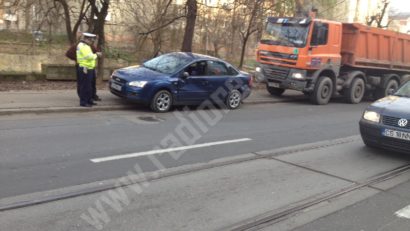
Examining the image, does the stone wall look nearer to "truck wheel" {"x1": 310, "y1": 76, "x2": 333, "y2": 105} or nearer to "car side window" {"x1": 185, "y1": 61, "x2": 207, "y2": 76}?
"car side window" {"x1": 185, "y1": 61, "x2": 207, "y2": 76}

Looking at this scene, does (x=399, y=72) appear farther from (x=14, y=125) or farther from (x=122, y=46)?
(x=14, y=125)

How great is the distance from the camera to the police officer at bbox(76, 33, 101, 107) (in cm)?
1169

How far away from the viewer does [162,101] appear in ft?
40.1

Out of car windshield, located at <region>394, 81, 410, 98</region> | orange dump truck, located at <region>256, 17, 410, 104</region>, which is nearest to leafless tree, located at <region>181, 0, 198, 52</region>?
orange dump truck, located at <region>256, 17, 410, 104</region>

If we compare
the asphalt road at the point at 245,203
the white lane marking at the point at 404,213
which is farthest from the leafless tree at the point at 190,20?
the white lane marking at the point at 404,213

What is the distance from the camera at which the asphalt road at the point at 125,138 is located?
6.36 meters

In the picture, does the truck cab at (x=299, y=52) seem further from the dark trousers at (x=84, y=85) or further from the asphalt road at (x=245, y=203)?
the asphalt road at (x=245, y=203)

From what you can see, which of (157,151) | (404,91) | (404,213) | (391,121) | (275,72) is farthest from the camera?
(275,72)

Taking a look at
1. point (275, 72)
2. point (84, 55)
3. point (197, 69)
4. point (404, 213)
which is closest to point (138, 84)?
point (84, 55)

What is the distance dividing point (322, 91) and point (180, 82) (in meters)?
A: 6.75

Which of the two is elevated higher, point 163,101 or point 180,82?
point 180,82

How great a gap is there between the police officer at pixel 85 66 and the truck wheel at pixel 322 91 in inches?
334

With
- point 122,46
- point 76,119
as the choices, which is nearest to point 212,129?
point 76,119

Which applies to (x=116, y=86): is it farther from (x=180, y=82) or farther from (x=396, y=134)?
(x=396, y=134)
